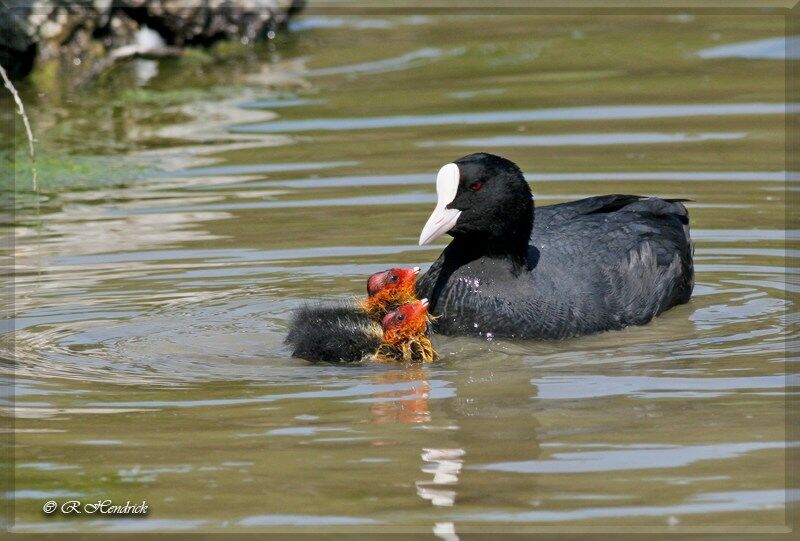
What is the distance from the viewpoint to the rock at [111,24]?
11.3 m

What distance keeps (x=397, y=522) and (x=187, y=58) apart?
853 centimetres

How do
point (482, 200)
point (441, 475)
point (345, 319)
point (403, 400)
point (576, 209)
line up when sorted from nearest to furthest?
point (441, 475) → point (403, 400) → point (345, 319) → point (482, 200) → point (576, 209)

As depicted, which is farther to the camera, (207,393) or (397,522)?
(207,393)

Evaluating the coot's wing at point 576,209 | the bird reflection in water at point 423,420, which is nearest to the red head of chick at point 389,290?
the bird reflection in water at point 423,420

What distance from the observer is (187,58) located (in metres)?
12.0

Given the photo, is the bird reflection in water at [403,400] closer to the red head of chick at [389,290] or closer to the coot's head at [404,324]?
the coot's head at [404,324]

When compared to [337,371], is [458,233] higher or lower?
higher

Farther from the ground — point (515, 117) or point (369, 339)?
point (515, 117)

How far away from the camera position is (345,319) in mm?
5730

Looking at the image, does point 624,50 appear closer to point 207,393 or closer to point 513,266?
point 513,266

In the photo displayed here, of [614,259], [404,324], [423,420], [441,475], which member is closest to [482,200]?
[404,324]

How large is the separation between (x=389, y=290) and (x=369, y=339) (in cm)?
35

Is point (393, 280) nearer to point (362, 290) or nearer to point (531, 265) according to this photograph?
point (531, 265)
